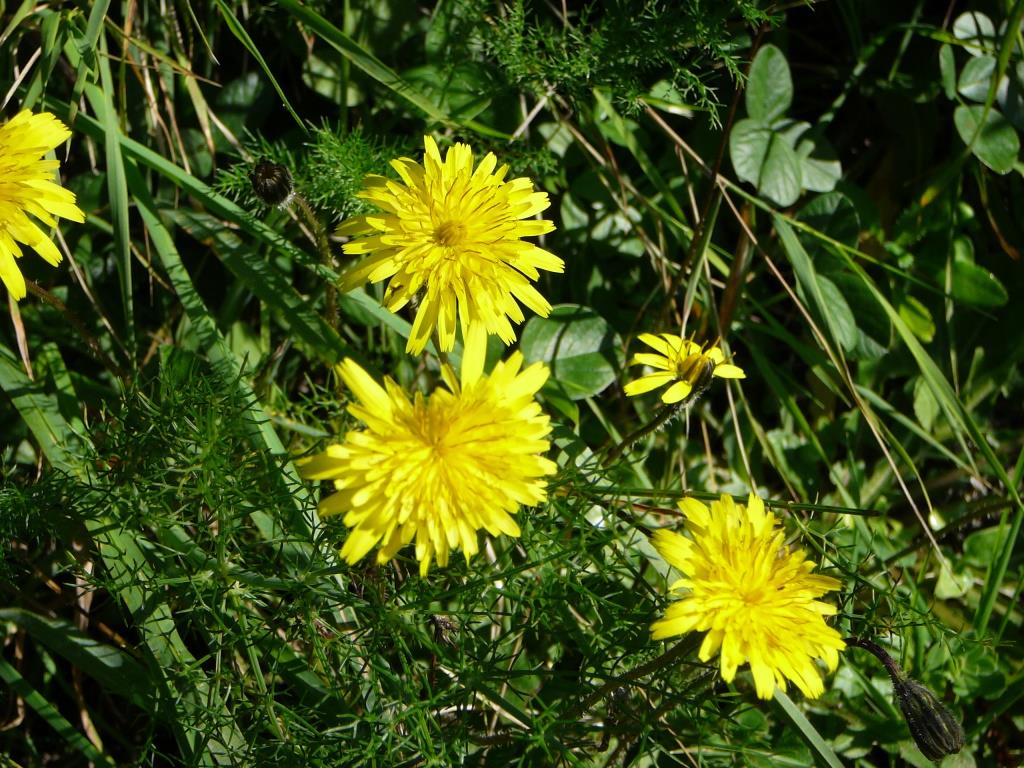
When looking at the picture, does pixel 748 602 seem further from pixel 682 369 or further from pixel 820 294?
pixel 820 294

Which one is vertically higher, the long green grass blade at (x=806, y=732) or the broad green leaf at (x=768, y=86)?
the broad green leaf at (x=768, y=86)

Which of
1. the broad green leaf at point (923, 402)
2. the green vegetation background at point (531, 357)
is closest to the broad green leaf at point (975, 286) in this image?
the green vegetation background at point (531, 357)

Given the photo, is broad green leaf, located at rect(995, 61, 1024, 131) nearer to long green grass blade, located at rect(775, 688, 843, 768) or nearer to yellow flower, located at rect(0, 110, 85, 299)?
long green grass blade, located at rect(775, 688, 843, 768)

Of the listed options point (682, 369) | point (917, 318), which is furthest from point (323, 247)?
point (917, 318)

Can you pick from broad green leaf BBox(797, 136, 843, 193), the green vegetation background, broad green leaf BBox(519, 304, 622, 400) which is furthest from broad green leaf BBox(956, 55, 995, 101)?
broad green leaf BBox(519, 304, 622, 400)

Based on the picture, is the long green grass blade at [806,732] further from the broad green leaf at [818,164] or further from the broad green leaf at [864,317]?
the broad green leaf at [818,164]

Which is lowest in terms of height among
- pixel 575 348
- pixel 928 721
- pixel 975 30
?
pixel 928 721
